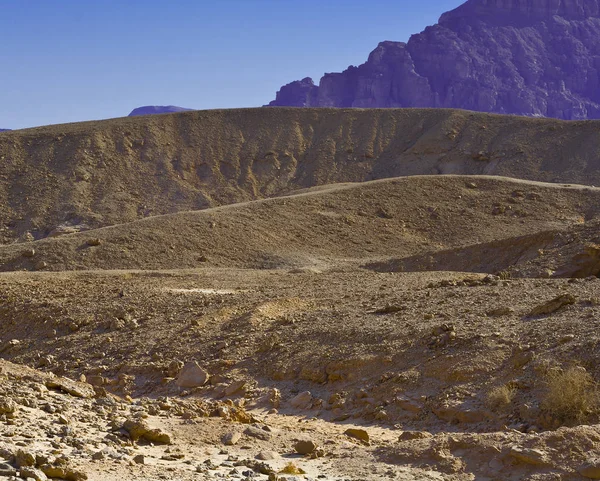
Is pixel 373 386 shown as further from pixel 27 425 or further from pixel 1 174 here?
pixel 1 174

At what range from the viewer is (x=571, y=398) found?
27.5 ft

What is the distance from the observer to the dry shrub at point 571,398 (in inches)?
329

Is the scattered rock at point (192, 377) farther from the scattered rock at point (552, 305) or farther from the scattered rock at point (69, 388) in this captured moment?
the scattered rock at point (552, 305)

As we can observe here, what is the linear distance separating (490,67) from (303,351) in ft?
509

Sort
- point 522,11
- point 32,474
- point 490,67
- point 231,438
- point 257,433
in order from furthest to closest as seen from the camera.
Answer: point 522,11, point 490,67, point 257,433, point 231,438, point 32,474

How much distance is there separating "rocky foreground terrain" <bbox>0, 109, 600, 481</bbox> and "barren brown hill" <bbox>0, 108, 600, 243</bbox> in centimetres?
1415

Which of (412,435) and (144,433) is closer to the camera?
(144,433)

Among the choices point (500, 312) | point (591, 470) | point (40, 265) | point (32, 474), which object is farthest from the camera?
point (40, 265)

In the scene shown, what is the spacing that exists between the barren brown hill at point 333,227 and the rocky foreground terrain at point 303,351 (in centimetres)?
9

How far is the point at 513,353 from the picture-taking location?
9.87 m

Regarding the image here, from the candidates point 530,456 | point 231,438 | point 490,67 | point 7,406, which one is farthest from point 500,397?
point 490,67

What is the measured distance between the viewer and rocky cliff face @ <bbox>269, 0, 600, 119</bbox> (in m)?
153

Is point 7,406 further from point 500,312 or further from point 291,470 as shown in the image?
point 500,312

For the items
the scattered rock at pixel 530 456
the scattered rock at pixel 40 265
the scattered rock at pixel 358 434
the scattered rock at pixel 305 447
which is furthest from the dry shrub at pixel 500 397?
the scattered rock at pixel 40 265
